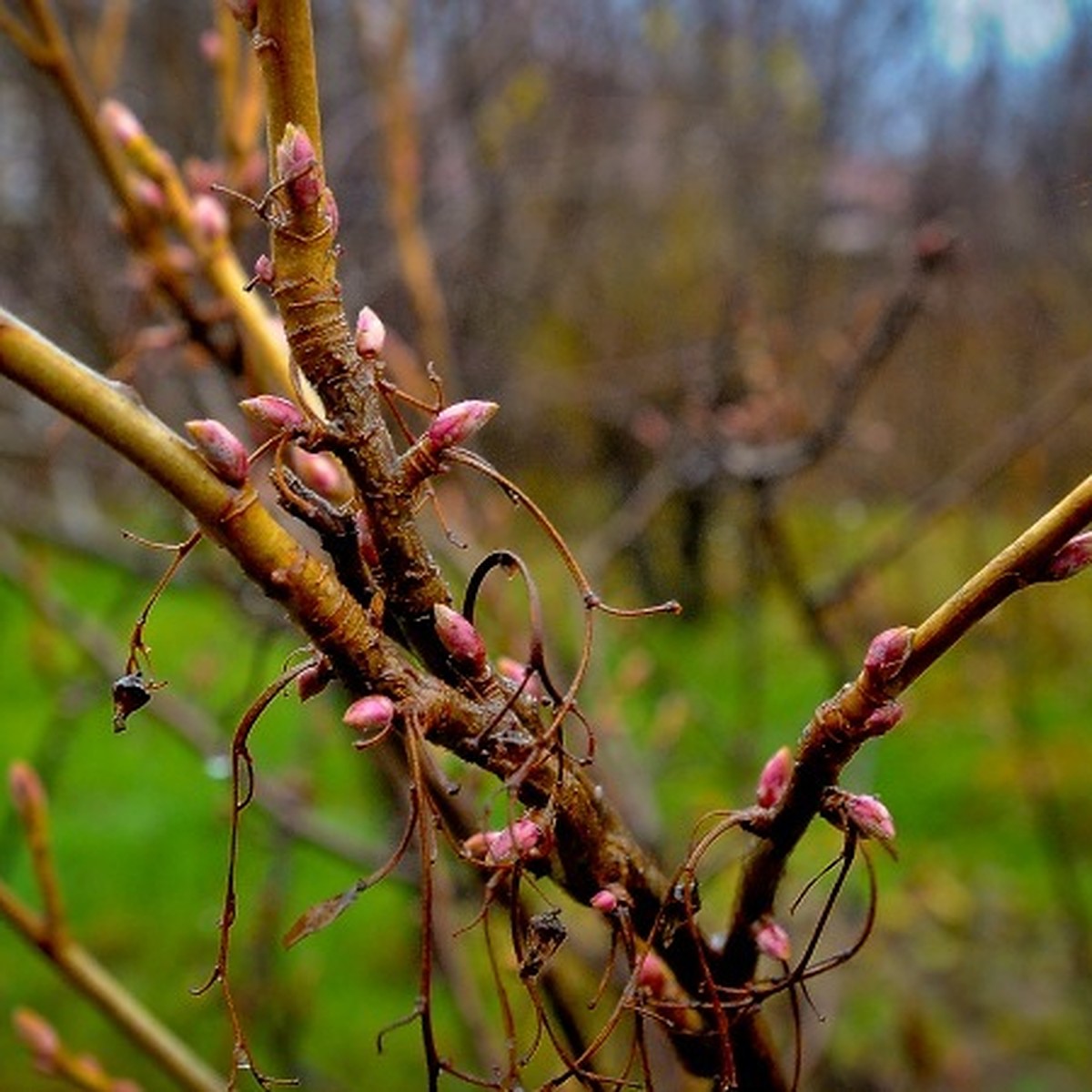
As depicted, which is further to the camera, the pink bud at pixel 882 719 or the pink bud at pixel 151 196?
the pink bud at pixel 151 196

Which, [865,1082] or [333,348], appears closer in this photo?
[333,348]

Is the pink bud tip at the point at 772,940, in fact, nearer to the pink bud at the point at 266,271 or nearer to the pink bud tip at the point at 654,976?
the pink bud tip at the point at 654,976

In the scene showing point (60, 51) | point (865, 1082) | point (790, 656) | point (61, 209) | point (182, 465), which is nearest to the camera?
point (182, 465)

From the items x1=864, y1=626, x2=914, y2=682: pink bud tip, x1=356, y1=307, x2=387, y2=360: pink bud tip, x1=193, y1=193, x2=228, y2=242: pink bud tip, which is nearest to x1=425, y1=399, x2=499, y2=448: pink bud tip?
x1=356, y1=307, x2=387, y2=360: pink bud tip

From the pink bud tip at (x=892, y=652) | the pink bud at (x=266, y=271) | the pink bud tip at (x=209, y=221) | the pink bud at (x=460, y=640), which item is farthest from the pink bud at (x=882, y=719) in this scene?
the pink bud tip at (x=209, y=221)

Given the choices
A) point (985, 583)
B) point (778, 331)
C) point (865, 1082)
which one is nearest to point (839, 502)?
point (778, 331)

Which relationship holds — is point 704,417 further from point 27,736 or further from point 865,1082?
point 27,736

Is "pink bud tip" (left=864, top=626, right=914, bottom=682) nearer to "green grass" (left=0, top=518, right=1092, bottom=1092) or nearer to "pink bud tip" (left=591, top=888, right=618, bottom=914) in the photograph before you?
"pink bud tip" (left=591, top=888, right=618, bottom=914)
